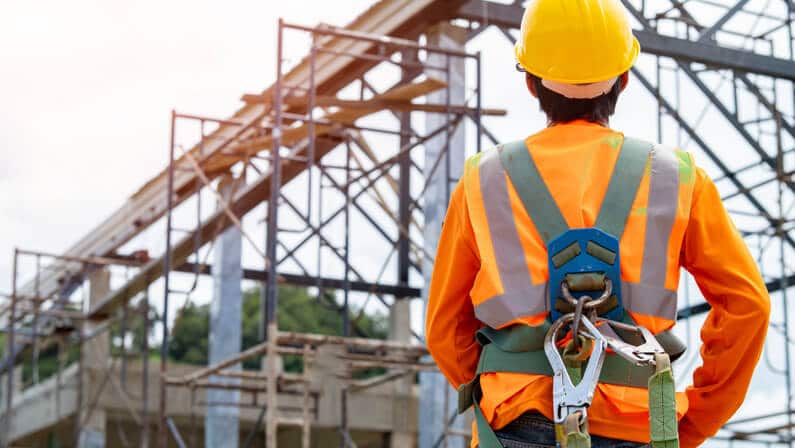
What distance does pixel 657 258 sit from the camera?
300 centimetres

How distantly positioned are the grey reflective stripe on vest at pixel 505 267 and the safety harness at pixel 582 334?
28 millimetres

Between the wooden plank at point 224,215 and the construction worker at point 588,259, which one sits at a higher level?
the wooden plank at point 224,215

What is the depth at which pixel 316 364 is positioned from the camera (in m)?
15.1

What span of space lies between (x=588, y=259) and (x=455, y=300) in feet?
1.27

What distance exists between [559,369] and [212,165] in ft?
55.3

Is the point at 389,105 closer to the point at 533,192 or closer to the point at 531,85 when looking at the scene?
the point at 531,85

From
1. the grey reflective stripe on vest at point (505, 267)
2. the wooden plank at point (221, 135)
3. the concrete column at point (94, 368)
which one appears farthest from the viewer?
the concrete column at point (94, 368)

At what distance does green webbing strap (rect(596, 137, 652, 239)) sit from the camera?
2.99 m

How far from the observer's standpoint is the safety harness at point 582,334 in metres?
2.77

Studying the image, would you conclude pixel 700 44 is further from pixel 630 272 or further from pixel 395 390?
pixel 630 272

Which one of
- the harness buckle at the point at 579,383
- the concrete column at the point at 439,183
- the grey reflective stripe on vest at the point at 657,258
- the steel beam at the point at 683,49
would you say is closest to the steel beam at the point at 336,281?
the concrete column at the point at 439,183

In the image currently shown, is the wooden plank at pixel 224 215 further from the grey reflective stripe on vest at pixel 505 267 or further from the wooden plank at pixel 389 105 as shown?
the grey reflective stripe on vest at pixel 505 267

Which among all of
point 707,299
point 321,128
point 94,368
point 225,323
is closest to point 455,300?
point 707,299

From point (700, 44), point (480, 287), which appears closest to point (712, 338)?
point (480, 287)
